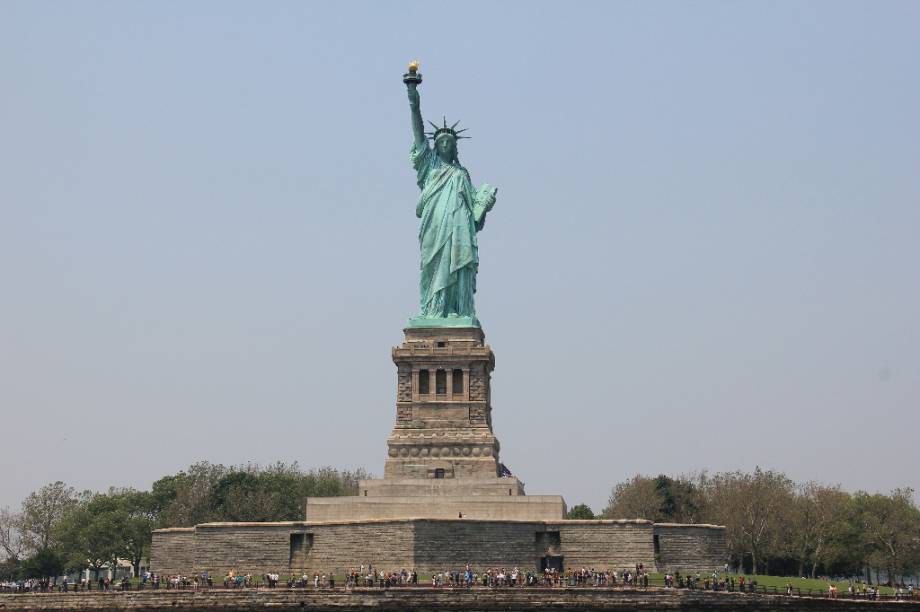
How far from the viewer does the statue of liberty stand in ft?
180

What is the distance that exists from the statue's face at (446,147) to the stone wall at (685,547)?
1889 cm

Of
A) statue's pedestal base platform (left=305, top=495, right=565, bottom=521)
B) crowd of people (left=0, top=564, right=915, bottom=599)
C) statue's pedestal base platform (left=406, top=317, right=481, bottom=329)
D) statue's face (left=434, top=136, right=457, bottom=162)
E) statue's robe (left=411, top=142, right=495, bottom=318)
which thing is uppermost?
statue's face (left=434, top=136, right=457, bottom=162)

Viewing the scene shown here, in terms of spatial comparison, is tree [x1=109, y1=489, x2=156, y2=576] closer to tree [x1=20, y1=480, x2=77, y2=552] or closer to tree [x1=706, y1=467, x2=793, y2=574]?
tree [x1=20, y1=480, x2=77, y2=552]

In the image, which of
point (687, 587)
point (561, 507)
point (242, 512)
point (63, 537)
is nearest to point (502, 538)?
point (561, 507)

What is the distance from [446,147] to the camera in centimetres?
5641

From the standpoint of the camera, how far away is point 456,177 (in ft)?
184

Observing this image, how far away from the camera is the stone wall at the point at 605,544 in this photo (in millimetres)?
46625

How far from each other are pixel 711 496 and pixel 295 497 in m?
23.6

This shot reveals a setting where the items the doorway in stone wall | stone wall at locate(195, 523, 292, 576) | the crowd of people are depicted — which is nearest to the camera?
the crowd of people

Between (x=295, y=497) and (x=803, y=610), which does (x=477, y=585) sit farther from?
(x=295, y=497)

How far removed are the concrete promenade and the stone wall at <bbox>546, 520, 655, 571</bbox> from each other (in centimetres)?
517

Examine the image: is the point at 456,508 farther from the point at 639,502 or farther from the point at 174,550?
the point at 639,502

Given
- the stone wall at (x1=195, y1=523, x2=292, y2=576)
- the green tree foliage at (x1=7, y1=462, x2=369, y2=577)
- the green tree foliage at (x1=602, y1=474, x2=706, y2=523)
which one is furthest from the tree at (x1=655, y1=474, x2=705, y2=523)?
the stone wall at (x1=195, y1=523, x2=292, y2=576)

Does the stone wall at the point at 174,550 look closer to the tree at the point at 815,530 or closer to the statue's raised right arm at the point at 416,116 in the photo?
the statue's raised right arm at the point at 416,116
